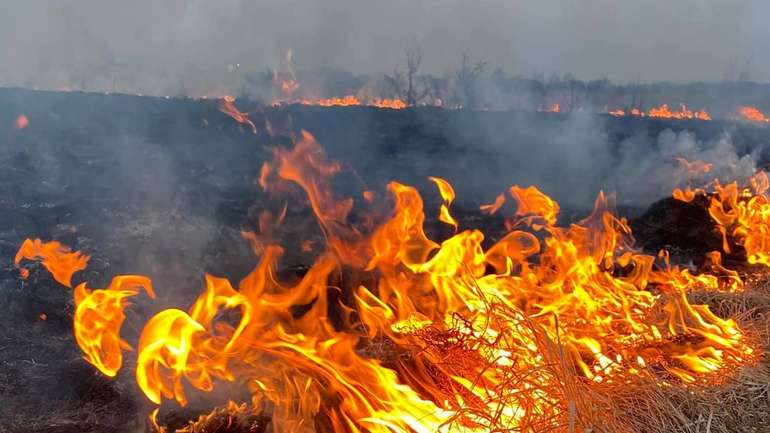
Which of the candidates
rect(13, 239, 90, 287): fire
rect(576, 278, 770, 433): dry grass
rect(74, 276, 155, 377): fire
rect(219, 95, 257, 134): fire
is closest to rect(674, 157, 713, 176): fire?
rect(219, 95, 257, 134): fire

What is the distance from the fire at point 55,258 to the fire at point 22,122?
2.93 m

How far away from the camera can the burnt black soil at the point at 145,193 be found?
516 cm

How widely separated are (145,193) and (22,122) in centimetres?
280

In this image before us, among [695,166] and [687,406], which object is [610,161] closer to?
[695,166]

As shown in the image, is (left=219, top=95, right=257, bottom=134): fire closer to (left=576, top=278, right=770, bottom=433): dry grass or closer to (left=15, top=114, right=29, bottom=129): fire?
(left=15, top=114, right=29, bottom=129): fire

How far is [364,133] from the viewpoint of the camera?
1304cm

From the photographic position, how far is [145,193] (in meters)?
9.08

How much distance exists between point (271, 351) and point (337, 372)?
40cm

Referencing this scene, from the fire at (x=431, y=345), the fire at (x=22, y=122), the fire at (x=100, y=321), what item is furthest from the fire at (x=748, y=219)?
the fire at (x=22, y=122)

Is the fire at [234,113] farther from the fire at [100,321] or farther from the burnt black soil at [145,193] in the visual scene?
the fire at [100,321]

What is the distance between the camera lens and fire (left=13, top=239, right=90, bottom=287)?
6984 mm

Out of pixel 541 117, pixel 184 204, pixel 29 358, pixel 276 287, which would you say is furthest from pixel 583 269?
pixel 541 117

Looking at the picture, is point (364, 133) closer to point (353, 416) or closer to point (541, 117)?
point (541, 117)

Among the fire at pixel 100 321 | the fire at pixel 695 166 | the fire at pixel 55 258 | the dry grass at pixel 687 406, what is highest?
the dry grass at pixel 687 406
